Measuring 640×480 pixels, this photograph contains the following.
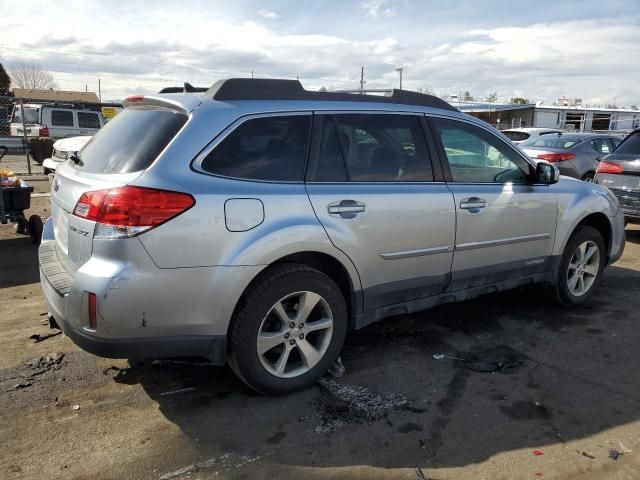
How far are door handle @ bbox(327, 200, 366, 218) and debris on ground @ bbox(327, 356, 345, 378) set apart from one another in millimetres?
1051

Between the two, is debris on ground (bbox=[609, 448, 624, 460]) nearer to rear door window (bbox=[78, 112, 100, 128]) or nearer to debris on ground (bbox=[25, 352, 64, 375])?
debris on ground (bbox=[25, 352, 64, 375])

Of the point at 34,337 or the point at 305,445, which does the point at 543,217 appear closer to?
the point at 305,445

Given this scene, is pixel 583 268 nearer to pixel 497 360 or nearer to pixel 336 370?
pixel 497 360

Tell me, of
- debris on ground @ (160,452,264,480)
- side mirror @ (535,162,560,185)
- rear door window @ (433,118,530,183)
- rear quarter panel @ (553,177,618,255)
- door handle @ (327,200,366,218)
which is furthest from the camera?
rear quarter panel @ (553,177,618,255)

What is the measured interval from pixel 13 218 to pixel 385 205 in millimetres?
5973

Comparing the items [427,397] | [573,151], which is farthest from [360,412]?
[573,151]

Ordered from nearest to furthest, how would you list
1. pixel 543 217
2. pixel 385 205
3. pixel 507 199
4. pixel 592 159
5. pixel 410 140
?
pixel 385 205
pixel 410 140
pixel 507 199
pixel 543 217
pixel 592 159

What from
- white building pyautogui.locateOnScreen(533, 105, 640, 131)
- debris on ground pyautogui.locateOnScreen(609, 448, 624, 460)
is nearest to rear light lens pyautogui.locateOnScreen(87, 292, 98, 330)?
debris on ground pyautogui.locateOnScreen(609, 448, 624, 460)

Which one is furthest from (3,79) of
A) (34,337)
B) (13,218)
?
(34,337)

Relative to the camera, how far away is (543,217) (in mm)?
4617

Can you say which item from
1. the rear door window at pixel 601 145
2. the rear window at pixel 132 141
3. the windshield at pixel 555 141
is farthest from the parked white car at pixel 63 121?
the rear window at pixel 132 141

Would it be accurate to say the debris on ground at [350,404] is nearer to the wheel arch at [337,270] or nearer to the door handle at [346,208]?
the wheel arch at [337,270]

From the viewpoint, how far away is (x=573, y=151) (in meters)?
11.5

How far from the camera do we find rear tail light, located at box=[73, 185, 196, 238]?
2.78 metres
